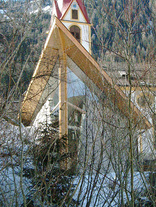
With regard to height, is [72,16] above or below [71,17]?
above

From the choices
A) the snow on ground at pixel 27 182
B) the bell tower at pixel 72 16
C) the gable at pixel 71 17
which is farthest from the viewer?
the gable at pixel 71 17

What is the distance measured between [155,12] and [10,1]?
218 cm

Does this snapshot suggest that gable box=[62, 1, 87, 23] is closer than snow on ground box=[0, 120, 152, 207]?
No

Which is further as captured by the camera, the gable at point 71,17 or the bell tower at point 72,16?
the gable at point 71,17

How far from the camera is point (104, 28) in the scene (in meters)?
4.50

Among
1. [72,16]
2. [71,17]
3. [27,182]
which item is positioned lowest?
[27,182]

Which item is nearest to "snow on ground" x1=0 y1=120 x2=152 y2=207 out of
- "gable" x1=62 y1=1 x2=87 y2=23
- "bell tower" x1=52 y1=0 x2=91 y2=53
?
"bell tower" x1=52 y1=0 x2=91 y2=53

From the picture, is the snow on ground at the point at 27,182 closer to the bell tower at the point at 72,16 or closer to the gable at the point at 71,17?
the bell tower at the point at 72,16

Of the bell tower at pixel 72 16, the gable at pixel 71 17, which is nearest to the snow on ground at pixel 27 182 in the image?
the bell tower at pixel 72 16

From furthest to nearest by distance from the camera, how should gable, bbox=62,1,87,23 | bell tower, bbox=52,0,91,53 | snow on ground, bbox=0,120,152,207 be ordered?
gable, bbox=62,1,87,23, bell tower, bbox=52,0,91,53, snow on ground, bbox=0,120,152,207

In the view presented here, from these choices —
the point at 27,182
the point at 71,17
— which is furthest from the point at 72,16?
the point at 27,182

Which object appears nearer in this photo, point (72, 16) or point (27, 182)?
point (27, 182)

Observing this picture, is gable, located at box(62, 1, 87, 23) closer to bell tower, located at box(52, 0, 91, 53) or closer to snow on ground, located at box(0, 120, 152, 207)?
bell tower, located at box(52, 0, 91, 53)

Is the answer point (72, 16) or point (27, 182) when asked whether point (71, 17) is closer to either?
point (72, 16)
